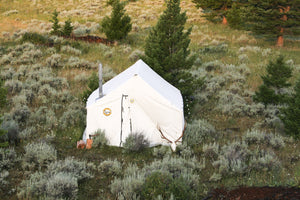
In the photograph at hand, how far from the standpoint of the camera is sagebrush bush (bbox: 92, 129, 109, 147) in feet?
24.6

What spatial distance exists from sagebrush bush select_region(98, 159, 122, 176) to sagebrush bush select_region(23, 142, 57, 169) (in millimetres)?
1217

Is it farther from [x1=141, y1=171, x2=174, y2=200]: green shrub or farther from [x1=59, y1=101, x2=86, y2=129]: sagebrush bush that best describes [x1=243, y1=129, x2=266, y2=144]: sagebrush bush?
[x1=59, y1=101, x2=86, y2=129]: sagebrush bush

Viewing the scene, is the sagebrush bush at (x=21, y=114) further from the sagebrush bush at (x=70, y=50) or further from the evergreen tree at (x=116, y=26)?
the evergreen tree at (x=116, y=26)

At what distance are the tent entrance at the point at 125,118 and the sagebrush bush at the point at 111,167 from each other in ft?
3.58

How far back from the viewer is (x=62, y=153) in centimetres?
734

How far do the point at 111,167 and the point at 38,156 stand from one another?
1754mm

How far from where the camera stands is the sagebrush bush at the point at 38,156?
257 inches

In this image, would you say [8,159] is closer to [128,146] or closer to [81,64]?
[128,146]

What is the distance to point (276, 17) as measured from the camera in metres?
20.9

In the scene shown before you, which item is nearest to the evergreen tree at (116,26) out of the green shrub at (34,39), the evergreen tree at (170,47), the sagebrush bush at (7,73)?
the green shrub at (34,39)

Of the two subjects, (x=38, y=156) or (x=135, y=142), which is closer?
(x=38, y=156)

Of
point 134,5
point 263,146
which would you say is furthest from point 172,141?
point 134,5

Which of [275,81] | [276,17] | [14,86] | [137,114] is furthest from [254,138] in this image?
[276,17]

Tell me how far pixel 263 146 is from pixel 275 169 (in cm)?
142
